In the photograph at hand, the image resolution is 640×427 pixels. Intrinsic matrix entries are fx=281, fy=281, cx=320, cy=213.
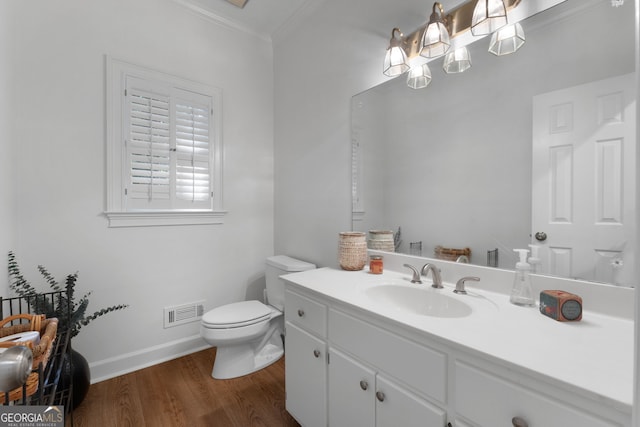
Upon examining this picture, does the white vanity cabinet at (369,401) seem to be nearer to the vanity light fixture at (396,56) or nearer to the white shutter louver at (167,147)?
the vanity light fixture at (396,56)

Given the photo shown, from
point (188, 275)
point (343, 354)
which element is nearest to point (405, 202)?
point (343, 354)

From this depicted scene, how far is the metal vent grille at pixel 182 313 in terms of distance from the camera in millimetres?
2184

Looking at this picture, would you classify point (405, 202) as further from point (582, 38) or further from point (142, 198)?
point (142, 198)

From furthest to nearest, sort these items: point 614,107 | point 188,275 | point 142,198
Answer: point 188,275
point 142,198
point 614,107

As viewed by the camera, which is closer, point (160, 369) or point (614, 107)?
point (614, 107)

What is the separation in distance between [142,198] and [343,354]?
1.80 m

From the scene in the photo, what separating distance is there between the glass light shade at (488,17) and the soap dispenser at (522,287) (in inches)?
36.7

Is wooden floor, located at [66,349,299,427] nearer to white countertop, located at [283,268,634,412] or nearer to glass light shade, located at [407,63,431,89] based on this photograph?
white countertop, located at [283,268,634,412]

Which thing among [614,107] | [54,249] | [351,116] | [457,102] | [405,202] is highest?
[351,116]

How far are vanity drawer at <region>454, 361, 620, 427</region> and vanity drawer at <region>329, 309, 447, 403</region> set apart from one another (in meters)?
0.06

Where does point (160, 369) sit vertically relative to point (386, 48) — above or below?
below

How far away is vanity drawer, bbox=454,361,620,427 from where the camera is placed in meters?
0.60

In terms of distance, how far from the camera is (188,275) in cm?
227

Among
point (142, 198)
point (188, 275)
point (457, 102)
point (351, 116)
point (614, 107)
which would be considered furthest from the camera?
point (188, 275)
